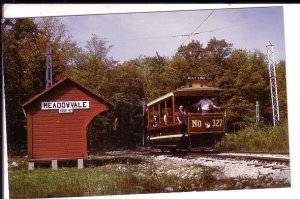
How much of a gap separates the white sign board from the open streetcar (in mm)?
687

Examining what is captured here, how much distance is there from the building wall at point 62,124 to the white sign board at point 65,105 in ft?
0.10

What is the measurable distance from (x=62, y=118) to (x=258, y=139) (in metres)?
2.08

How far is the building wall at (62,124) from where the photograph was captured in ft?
20.0

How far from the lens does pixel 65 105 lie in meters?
6.14

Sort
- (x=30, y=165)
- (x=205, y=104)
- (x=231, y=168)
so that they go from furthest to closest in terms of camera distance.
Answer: (x=205, y=104), (x=231, y=168), (x=30, y=165)

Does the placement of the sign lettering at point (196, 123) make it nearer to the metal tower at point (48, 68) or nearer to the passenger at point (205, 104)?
the passenger at point (205, 104)

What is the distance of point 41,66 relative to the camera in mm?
6168

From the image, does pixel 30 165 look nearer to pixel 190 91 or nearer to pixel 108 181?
pixel 108 181

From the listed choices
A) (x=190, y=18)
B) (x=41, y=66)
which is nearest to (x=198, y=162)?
(x=190, y=18)

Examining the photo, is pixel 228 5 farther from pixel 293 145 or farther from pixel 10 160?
pixel 10 160

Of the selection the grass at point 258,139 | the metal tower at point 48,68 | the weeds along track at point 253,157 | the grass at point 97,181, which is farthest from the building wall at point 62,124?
the grass at point 258,139

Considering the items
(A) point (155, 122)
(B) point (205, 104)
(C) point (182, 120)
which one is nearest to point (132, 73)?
(A) point (155, 122)

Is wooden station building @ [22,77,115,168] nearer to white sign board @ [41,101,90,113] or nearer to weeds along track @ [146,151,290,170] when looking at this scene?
white sign board @ [41,101,90,113]

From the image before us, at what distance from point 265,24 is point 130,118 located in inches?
68.2
